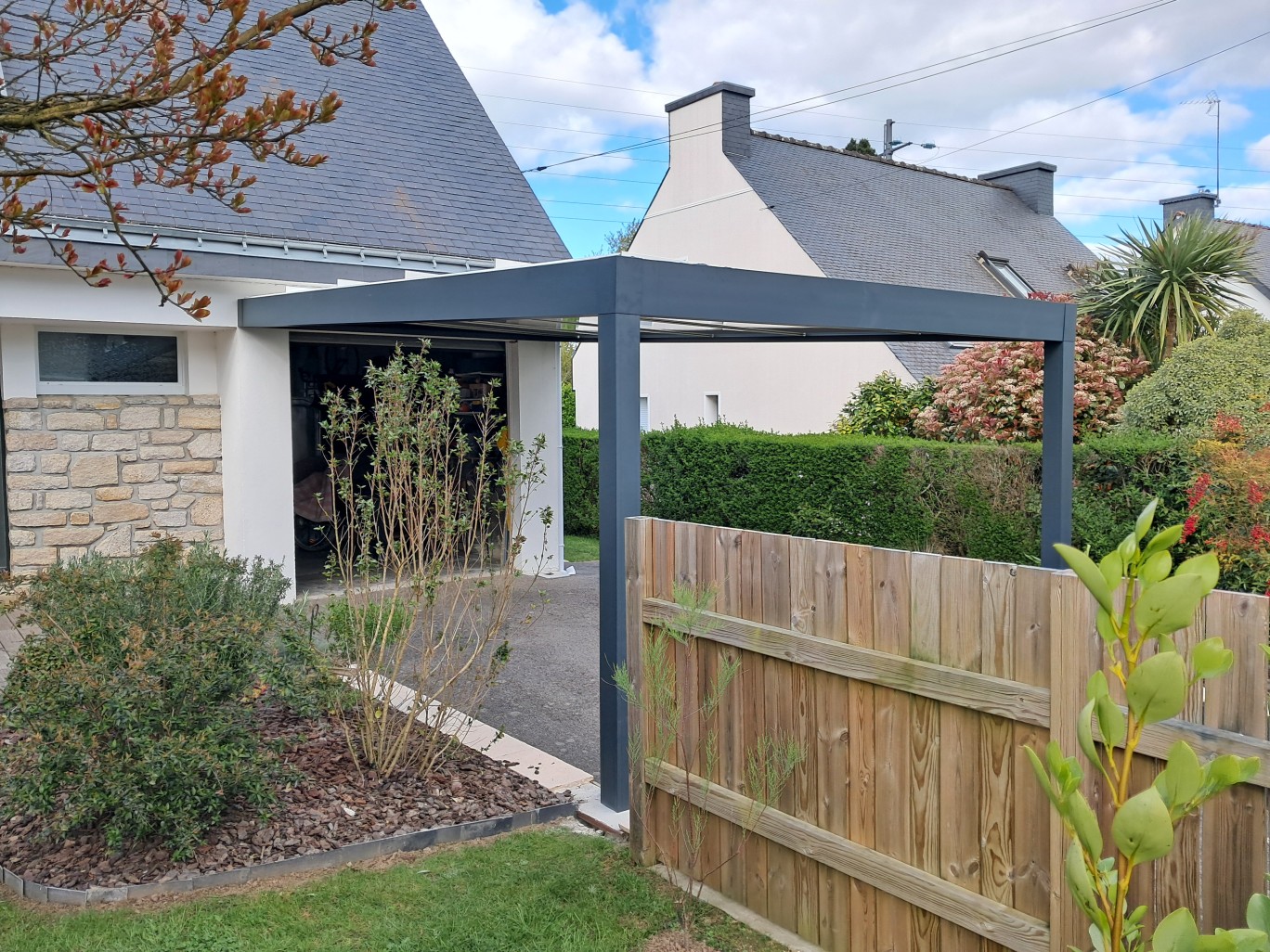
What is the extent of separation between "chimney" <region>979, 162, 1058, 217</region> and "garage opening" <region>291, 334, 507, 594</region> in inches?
748

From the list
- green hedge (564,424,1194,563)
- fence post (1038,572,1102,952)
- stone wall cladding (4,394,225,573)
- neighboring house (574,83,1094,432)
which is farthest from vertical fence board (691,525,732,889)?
neighboring house (574,83,1094,432)

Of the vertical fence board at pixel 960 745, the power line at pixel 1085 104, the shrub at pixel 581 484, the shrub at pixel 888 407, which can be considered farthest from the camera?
the power line at pixel 1085 104

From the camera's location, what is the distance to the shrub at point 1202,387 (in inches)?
398

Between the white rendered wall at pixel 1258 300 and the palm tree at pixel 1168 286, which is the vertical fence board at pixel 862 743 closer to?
the palm tree at pixel 1168 286

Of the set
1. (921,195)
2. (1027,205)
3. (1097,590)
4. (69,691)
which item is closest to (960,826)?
(1097,590)

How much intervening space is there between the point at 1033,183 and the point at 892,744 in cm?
2536

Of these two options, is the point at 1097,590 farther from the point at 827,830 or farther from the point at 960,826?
the point at 827,830

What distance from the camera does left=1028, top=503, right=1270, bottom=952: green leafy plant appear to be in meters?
1.93

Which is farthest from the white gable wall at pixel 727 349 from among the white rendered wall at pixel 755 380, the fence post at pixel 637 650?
the fence post at pixel 637 650

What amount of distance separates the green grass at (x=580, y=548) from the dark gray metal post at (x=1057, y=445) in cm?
516

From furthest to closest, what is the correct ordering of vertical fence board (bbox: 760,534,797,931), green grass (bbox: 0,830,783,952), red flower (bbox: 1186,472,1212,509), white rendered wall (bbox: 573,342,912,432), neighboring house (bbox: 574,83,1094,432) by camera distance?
neighboring house (bbox: 574,83,1094,432) → white rendered wall (bbox: 573,342,912,432) → red flower (bbox: 1186,472,1212,509) → vertical fence board (bbox: 760,534,797,931) → green grass (bbox: 0,830,783,952)

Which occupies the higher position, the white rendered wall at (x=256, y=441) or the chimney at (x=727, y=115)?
the chimney at (x=727, y=115)

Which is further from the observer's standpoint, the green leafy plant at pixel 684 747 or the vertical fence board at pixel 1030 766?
the green leafy plant at pixel 684 747

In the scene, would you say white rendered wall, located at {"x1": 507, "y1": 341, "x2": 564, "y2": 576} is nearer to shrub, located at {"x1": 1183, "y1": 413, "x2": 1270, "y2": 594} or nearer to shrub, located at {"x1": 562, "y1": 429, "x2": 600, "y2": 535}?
shrub, located at {"x1": 562, "y1": 429, "x2": 600, "y2": 535}
